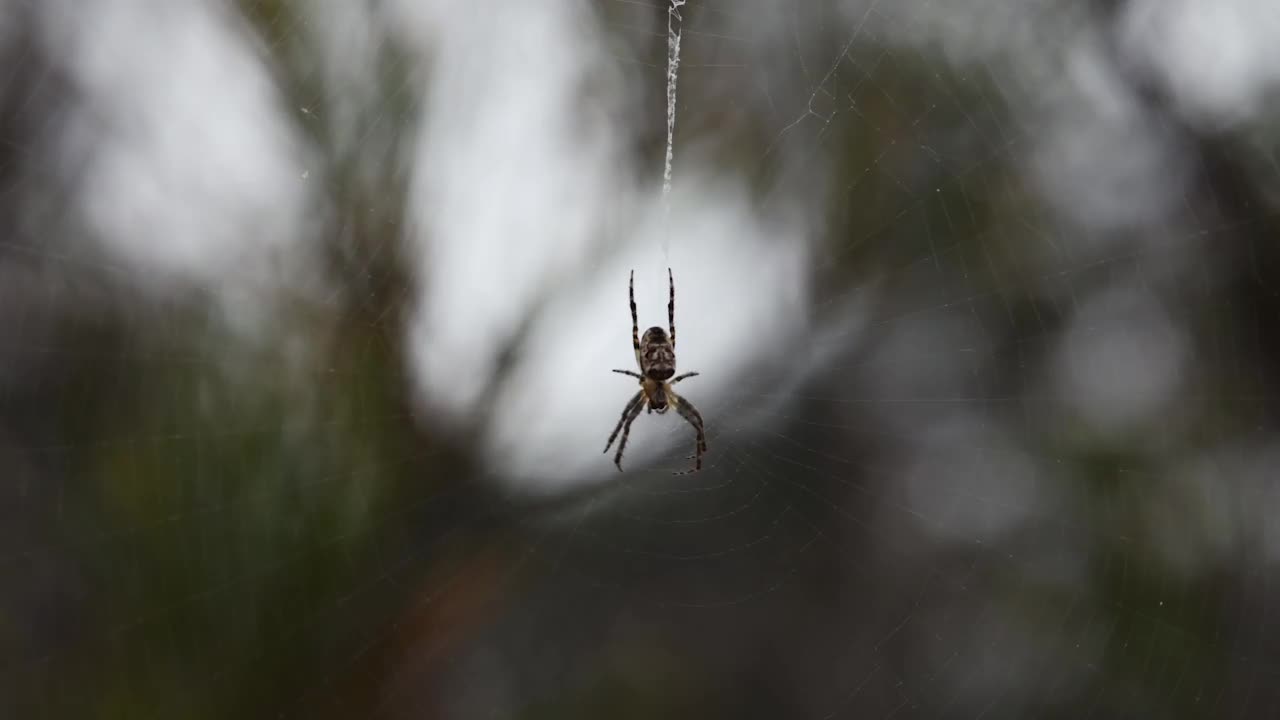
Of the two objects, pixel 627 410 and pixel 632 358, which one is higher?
pixel 632 358

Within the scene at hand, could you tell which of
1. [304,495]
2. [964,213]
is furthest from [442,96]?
[964,213]

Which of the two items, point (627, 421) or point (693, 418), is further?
point (693, 418)

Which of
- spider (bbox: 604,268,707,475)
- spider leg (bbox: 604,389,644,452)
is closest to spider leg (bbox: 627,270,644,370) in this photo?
spider (bbox: 604,268,707,475)

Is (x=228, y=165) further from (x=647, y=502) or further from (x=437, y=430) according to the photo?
(x=647, y=502)

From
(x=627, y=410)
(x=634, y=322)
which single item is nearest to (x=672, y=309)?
(x=634, y=322)

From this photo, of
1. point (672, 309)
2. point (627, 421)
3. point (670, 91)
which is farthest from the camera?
point (627, 421)

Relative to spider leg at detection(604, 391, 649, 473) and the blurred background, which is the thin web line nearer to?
the blurred background

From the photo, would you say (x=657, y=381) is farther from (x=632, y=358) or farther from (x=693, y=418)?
(x=693, y=418)

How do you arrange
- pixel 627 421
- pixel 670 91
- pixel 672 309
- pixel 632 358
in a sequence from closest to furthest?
pixel 670 91 → pixel 672 309 → pixel 627 421 → pixel 632 358
